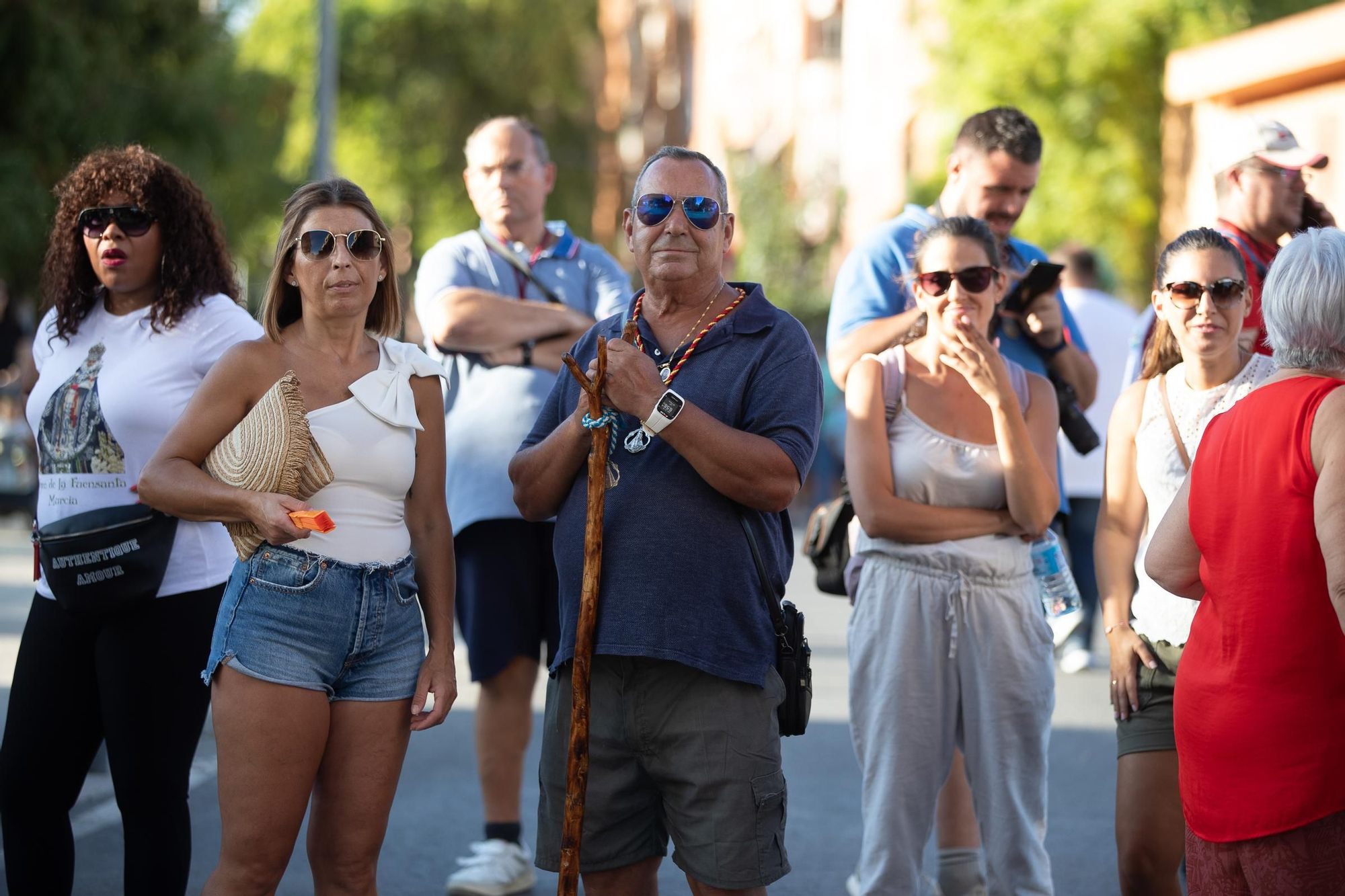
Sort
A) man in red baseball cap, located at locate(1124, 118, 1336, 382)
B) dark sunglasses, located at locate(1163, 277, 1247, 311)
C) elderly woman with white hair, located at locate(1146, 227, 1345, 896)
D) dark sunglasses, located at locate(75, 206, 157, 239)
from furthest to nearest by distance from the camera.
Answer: man in red baseball cap, located at locate(1124, 118, 1336, 382) < dark sunglasses, located at locate(75, 206, 157, 239) < dark sunglasses, located at locate(1163, 277, 1247, 311) < elderly woman with white hair, located at locate(1146, 227, 1345, 896)

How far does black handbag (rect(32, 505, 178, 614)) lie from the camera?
3.91 metres

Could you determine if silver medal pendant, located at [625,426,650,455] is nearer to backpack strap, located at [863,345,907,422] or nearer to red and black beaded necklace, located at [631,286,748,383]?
red and black beaded necklace, located at [631,286,748,383]

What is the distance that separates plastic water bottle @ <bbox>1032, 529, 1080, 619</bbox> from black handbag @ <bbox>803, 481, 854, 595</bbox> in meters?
0.56

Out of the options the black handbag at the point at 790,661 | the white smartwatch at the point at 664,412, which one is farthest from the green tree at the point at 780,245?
the white smartwatch at the point at 664,412

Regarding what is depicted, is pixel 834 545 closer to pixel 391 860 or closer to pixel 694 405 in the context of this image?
pixel 694 405

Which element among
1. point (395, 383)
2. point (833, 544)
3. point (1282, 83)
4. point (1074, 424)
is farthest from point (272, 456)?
point (1282, 83)

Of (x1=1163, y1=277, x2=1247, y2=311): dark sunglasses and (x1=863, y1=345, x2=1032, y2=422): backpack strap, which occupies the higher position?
(x1=1163, y1=277, x2=1247, y2=311): dark sunglasses

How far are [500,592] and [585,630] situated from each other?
1.70 meters

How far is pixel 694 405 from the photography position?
3396mm

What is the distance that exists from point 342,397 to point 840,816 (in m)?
3.41

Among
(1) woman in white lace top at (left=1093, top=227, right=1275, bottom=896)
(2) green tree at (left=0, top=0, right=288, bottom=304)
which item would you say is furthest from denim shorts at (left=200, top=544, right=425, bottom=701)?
(2) green tree at (left=0, top=0, right=288, bottom=304)

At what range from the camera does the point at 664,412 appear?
3.35m

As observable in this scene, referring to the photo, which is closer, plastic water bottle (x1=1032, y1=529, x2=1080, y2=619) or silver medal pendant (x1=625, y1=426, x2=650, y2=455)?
silver medal pendant (x1=625, y1=426, x2=650, y2=455)

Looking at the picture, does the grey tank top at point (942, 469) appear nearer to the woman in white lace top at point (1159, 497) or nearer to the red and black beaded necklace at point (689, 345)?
the woman in white lace top at point (1159, 497)
